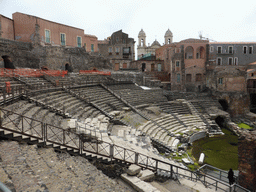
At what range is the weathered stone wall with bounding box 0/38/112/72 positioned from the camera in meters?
21.9

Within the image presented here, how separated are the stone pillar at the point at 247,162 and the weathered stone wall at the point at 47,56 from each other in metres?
24.3

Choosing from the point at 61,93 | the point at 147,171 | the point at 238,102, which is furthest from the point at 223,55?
the point at 147,171

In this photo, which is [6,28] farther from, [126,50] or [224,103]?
[224,103]

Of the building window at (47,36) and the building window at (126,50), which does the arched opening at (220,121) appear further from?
the building window at (47,36)

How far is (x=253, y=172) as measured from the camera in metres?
9.65

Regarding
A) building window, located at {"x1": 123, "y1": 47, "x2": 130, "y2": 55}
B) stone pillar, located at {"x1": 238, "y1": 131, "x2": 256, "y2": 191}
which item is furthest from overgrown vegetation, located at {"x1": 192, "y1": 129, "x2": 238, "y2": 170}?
building window, located at {"x1": 123, "y1": 47, "x2": 130, "y2": 55}

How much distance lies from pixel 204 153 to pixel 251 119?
16871mm

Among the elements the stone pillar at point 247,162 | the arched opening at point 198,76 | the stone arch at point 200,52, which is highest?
the stone arch at point 200,52

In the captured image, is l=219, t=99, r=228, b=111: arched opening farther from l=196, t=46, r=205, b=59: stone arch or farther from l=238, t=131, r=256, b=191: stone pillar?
l=238, t=131, r=256, b=191: stone pillar

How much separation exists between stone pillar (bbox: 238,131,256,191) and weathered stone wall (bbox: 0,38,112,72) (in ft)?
79.7

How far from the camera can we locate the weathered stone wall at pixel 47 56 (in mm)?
21933

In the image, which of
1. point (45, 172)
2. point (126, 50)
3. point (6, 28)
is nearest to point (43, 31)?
point (6, 28)

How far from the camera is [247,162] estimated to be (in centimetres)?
991

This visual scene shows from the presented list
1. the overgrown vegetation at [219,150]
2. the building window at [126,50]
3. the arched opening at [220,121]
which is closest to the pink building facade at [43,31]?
the building window at [126,50]
